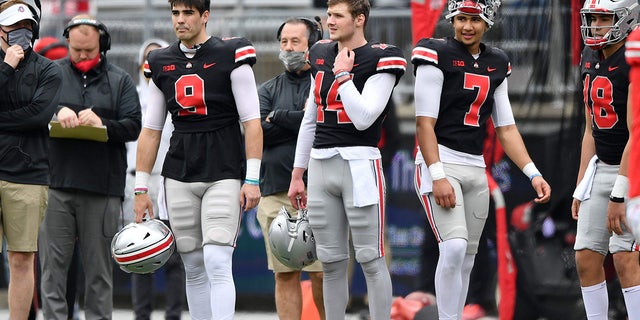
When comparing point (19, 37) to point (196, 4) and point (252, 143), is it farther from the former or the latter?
point (252, 143)

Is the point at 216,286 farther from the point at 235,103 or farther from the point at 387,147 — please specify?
the point at 387,147

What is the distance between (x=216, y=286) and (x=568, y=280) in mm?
3309

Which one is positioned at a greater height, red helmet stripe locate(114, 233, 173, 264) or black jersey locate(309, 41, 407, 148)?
black jersey locate(309, 41, 407, 148)

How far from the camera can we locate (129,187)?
9.91 meters

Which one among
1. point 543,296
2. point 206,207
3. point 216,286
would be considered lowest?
point 543,296

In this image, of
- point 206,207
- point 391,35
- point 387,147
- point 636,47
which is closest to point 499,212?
point 387,147

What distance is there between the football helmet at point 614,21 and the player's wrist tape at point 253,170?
2.01m

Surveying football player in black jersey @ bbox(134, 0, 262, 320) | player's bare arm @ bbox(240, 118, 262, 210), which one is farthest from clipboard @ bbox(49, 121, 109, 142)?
player's bare arm @ bbox(240, 118, 262, 210)

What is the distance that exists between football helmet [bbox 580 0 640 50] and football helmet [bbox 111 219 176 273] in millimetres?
2668

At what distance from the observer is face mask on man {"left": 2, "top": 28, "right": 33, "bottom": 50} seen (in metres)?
7.85

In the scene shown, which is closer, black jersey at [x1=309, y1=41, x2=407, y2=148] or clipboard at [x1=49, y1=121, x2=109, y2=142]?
black jersey at [x1=309, y1=41, x2=407, y2=148]

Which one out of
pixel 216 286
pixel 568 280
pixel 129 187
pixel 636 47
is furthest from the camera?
pixel 129 187

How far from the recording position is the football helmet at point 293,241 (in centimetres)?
719

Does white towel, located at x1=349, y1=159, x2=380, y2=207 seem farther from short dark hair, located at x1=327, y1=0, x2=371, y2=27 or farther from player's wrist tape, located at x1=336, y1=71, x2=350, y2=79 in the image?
short dark hair, located at x1=327, y1=0, x2=371, y2=27
